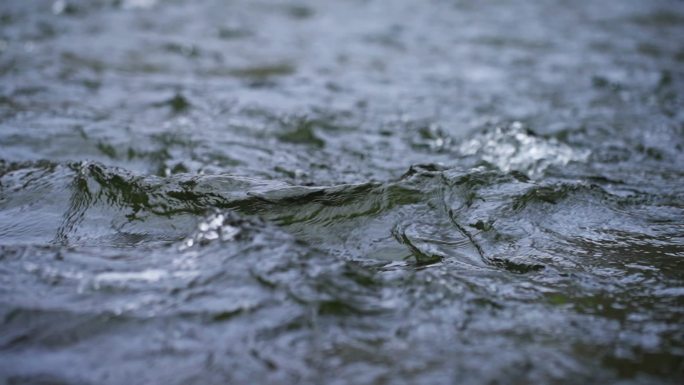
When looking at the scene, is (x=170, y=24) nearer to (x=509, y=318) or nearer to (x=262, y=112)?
(x=262, y=112)

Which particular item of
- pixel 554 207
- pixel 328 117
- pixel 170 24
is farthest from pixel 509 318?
pixel 170 24

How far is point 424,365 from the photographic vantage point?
5.42 feet

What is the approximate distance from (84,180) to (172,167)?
65 cm

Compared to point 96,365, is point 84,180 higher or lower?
higher

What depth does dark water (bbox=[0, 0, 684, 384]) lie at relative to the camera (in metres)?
1.70

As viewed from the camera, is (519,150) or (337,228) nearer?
(337,228)

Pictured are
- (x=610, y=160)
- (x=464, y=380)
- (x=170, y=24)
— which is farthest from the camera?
(x=170, y=24)

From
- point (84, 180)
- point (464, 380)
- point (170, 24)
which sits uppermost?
point (170, 24)

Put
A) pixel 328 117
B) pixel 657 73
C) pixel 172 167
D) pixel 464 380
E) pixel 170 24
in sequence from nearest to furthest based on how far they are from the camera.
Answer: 1. pixel 464 380
2. pixel 172 167
3. pixel 328 117
4. pixel 657 73
5. pixel 170 24

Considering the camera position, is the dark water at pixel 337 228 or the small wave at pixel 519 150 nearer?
the dark water at pixel 337 228

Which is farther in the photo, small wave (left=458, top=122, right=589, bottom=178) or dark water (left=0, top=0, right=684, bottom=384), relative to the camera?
small wave (left=458, top=122, right=589, bottom=178)

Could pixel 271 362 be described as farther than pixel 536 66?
No

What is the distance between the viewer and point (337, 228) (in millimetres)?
2467

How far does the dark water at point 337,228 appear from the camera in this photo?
1701mm
